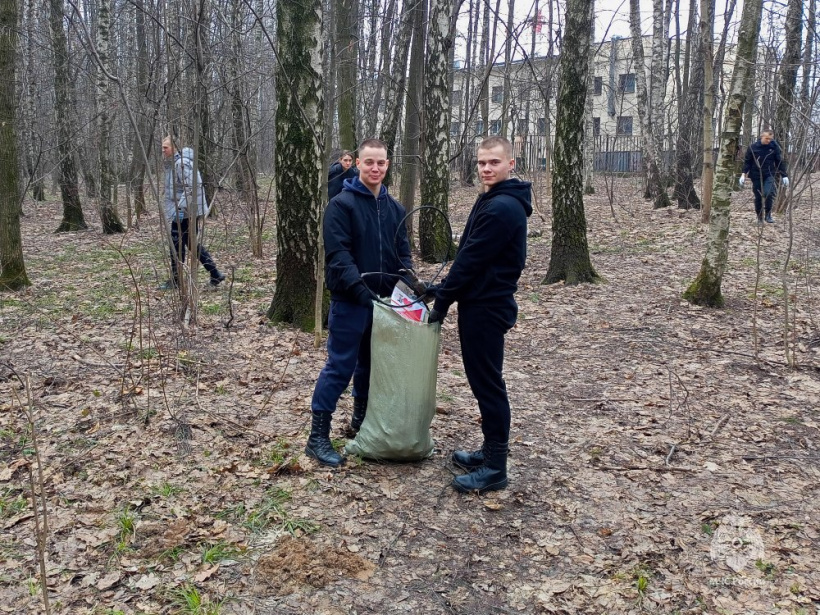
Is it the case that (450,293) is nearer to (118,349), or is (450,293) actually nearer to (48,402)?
(48,402)

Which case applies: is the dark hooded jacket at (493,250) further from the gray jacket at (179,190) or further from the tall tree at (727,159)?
the tall tree at (727,159)

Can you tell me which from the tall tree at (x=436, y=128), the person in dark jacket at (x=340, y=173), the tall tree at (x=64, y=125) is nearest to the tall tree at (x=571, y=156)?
the tall tree at (x=436, y=128)

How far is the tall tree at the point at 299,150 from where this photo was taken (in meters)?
6.13

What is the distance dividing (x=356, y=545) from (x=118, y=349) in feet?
12.5

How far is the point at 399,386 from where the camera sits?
3.77 metres

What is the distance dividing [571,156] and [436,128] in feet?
8.15

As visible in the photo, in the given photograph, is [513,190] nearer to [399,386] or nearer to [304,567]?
[399,386]

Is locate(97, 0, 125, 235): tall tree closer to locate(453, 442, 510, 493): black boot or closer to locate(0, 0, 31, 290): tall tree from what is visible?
locate(0, 0, 31, 290): tall tree

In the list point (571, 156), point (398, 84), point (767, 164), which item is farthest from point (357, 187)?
point (767, 164)

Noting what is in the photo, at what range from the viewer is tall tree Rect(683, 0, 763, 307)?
22.5 feet

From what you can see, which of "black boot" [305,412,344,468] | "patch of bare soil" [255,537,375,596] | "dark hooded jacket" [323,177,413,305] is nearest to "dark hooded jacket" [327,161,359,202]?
"dark hooded jacket" [323,177,413,305]

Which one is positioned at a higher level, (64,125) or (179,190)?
(64,125)

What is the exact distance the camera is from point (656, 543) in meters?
3.28

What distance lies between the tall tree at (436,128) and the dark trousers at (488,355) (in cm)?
625
